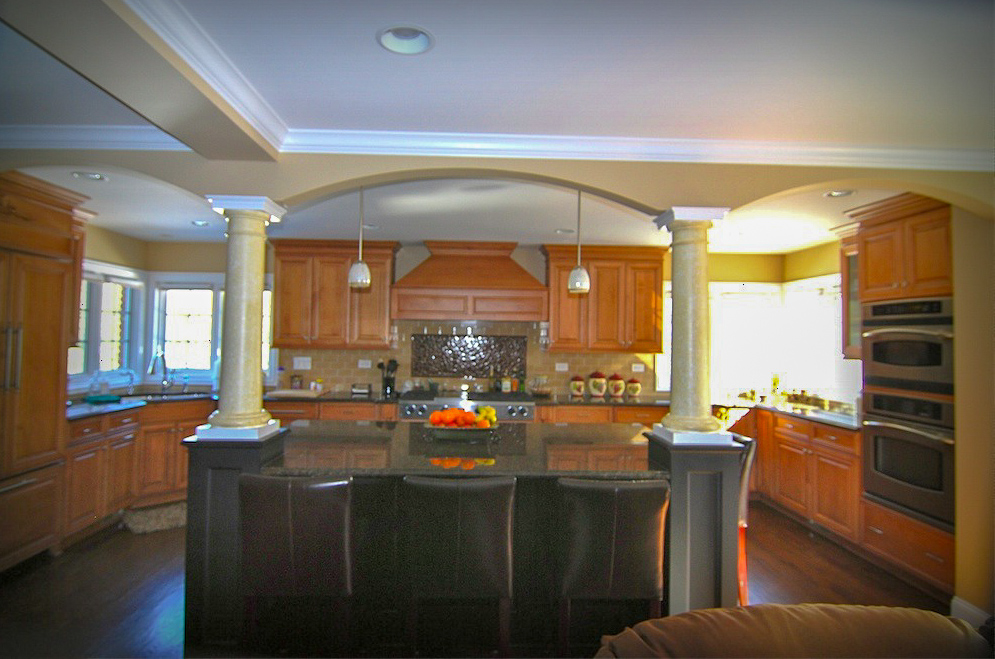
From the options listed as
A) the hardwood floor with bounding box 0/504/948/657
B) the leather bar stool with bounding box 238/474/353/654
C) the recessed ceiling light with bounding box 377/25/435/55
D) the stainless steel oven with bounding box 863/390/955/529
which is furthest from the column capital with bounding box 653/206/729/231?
the hardwood floor with bounding box 0/504/948/657

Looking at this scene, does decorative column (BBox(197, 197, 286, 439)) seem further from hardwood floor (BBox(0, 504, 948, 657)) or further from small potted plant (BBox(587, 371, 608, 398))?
small potted plant (BBox(587, 371, 608, 398))

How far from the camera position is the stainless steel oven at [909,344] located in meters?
3.19

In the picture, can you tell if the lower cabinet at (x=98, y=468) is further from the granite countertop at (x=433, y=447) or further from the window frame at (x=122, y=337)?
the granite countertop at (x=433, y=447)

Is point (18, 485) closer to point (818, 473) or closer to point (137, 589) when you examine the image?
point (137, 589)

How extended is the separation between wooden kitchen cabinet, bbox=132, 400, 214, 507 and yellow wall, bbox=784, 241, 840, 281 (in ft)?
20.1

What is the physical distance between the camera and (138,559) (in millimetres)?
3564

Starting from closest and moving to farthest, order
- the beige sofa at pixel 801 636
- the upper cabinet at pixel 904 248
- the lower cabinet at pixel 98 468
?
1. the beige sofa at pixel 801 636
2. the upper cabinet at pixel 904 248
3. the lower cabinet at pixel 98 468

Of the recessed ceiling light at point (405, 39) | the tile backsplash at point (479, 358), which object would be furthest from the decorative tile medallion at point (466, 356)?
the recessed ceiling light at point (405, 39)

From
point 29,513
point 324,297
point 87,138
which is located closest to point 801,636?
point 87,138

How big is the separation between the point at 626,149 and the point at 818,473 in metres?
3.29

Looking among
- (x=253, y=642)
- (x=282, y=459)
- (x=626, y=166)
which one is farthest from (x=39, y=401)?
(x=626, y=166)

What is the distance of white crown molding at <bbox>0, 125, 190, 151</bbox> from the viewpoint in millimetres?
2559

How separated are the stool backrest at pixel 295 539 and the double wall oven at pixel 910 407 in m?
3.41

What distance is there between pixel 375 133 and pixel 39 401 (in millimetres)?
2860
